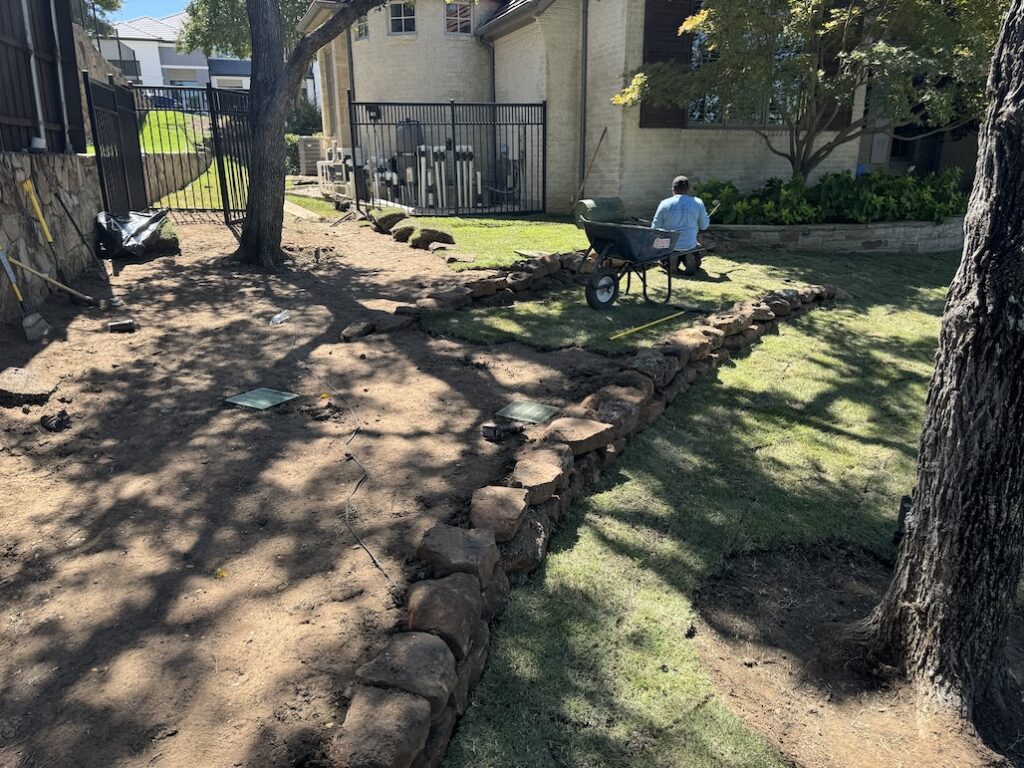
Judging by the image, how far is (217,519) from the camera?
3.39 m

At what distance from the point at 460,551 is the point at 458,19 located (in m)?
18.7

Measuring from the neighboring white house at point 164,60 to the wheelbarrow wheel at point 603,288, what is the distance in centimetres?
4057

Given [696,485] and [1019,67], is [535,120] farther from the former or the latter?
[1019,67]

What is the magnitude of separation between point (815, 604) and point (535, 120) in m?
14.7

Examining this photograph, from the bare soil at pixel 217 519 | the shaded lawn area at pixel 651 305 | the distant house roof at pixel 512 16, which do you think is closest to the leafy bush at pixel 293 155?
the distant house roof at pixel 512 16

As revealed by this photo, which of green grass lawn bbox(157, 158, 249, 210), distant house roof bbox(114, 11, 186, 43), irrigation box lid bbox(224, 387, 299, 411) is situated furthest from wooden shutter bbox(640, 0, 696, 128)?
distant house roof bbox(114, 11, 186, 43)

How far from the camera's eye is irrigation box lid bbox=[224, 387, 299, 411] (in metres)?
4.77

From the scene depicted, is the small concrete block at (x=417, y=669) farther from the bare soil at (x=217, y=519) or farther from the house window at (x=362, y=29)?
the house window at (x=362, y=29)

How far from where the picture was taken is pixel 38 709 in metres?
2.24

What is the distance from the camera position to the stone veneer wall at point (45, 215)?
21.5 ft

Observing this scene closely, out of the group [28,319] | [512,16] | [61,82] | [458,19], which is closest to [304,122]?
[458,19]

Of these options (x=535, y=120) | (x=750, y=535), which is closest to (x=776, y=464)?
(x=750, y=535)

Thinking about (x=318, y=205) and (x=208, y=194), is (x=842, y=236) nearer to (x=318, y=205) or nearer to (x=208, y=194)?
(x=318, y=205)

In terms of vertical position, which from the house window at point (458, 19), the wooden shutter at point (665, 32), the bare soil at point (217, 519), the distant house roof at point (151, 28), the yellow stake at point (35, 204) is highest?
the distant house roof at point (151, 28)
